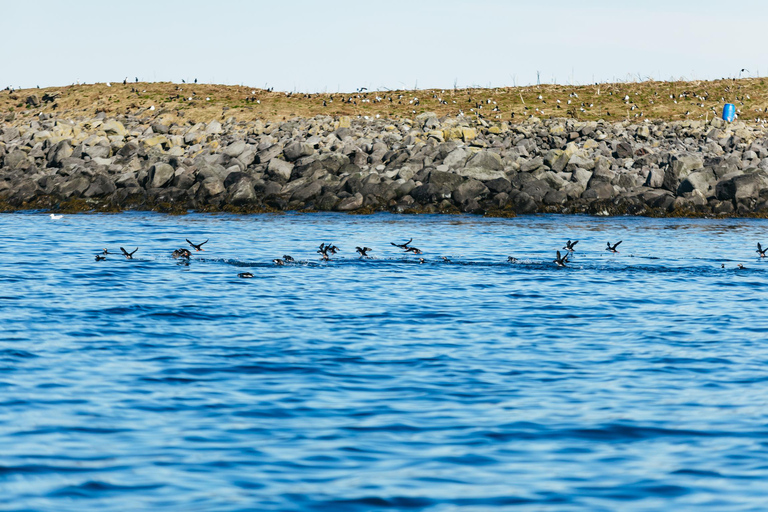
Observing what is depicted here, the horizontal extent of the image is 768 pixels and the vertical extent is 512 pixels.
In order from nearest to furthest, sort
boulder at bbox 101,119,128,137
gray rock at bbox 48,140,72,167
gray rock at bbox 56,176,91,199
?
gray rock at bbox 56,176,91,199, gray rock at bbox 48,140,72,167, boulder at bbox 101,119,128,137

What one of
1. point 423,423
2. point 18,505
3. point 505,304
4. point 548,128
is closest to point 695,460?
point 423,423

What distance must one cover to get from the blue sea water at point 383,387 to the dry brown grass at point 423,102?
3780cm

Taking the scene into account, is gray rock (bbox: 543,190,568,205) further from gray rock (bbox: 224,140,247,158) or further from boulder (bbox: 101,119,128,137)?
boulder (bbox: 101,119,128,137)

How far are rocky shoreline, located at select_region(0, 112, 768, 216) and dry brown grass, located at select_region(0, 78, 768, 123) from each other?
942 cm

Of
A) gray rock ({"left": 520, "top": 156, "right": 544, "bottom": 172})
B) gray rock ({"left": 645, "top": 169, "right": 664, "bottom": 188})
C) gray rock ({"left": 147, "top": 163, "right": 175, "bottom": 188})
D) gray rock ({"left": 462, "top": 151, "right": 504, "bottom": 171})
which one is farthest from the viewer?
gray rock ({"left": 147, "top": 163, "right": 175, "bottom": 188})

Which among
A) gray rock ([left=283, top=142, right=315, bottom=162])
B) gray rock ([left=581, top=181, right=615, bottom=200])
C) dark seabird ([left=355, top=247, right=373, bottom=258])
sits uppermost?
gray rock ([left=283, top=142, right=315, bottom=162])

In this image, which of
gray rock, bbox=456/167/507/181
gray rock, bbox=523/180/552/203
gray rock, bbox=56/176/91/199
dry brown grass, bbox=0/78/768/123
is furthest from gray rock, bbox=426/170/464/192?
dry brown grass, bbox=0/78/768/123

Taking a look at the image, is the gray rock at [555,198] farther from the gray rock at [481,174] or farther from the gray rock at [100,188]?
the gray rock at [100,188]

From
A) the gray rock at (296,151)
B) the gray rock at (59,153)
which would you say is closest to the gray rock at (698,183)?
the gray rock at (296,151)

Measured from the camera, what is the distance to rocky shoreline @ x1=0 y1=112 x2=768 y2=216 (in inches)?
1438

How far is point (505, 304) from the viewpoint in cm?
1611

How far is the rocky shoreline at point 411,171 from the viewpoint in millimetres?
36531

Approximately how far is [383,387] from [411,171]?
1149 inches

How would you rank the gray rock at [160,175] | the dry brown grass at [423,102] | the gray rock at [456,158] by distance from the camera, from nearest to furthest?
the gray rock at [456,158] → the gray rock at [160,175] → the dry brown grass at [423,102]
